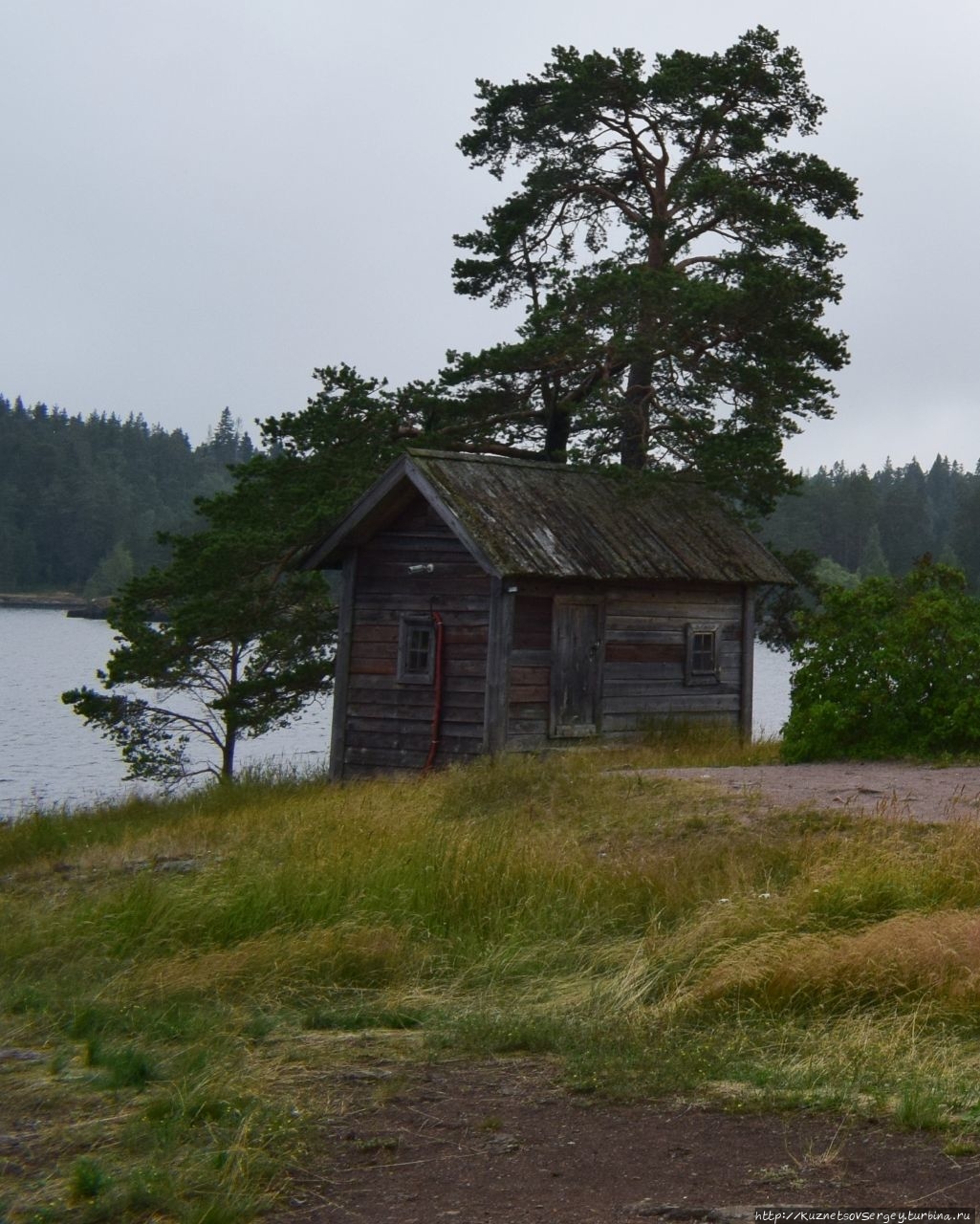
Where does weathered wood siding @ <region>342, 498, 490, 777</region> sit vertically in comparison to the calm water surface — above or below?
above

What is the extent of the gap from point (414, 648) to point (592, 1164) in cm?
1535

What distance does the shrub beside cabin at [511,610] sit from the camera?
19.4 m

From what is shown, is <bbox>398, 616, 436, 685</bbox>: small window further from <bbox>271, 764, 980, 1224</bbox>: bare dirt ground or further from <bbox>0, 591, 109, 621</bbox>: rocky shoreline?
<bbox>0, 591, 109, 621</bbox>: rocky shoreline

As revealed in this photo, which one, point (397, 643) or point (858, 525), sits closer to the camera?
point (397, 643)

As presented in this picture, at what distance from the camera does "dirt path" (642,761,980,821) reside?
11922 mm

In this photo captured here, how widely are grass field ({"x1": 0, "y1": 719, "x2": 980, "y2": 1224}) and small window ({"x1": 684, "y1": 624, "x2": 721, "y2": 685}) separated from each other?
9969mm

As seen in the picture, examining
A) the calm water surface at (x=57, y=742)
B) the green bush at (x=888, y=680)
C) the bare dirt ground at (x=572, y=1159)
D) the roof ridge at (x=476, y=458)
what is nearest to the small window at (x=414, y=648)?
the roof ridge at (x=476, y=458)

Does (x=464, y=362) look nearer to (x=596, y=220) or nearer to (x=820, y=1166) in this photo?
(x=596, y=220)

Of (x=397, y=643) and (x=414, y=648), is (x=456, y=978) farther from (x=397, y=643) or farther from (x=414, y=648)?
(x=397, y=643)

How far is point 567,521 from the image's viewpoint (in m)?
20.7

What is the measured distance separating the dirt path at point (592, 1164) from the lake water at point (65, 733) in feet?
51.3

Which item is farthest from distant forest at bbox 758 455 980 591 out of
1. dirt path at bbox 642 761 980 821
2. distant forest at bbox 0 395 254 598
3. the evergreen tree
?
dirt path at bbox 642 761 980 821

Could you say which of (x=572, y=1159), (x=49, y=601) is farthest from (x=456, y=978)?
(x=49, y=601)

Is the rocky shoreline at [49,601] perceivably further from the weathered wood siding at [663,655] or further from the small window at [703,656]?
the small window at [703,656]
